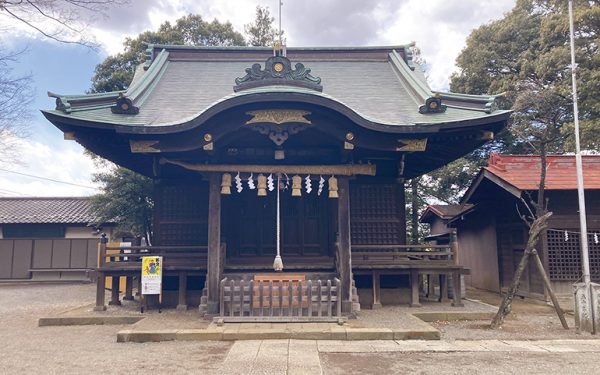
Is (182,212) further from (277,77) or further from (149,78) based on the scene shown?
(277,77)

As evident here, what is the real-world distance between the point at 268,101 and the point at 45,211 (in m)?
20.1

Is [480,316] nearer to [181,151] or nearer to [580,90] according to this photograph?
[181,151]

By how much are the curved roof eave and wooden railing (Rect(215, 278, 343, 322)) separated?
306 cm

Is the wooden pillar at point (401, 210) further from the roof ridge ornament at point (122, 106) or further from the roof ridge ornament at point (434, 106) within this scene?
the roof ridge ornament at point (122, 106)

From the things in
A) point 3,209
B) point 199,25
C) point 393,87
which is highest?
point 199,25

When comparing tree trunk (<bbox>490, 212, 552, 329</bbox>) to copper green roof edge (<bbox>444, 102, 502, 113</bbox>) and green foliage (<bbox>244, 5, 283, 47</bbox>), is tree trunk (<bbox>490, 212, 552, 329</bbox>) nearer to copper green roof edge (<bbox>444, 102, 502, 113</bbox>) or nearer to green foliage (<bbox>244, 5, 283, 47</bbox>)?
copper green roof edge (<bbox>444, 102, 502, 113</bbox>)

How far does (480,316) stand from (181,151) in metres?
7.14

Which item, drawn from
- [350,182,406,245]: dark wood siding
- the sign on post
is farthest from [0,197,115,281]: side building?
[350,182,406,245]: dark wood siding

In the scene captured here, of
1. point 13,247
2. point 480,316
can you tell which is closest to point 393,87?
point 480,316

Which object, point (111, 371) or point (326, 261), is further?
point (326, 261)

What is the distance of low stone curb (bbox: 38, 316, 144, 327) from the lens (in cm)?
858

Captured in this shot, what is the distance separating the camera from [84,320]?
28.2 feet

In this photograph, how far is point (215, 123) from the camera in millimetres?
8203

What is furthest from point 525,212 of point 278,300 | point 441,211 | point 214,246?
point 214,246
